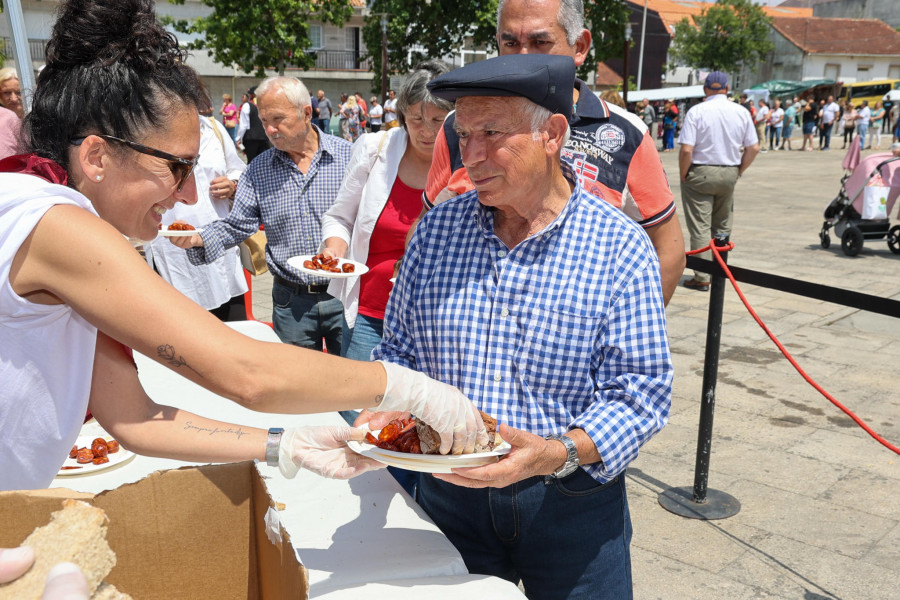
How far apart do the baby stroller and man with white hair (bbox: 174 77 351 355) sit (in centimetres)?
853

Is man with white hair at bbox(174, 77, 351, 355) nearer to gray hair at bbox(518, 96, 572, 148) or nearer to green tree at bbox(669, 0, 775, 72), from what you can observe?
gray hair at bbox(518, 96, 572, 148)

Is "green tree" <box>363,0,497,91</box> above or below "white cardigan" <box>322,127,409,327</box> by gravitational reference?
above

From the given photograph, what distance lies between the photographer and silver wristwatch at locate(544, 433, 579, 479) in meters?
1.71

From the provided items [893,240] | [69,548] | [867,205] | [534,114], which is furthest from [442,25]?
Answer: [69,548]

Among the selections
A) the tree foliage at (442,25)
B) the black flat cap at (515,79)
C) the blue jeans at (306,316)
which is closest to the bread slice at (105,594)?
the black flat cap at (515,79)

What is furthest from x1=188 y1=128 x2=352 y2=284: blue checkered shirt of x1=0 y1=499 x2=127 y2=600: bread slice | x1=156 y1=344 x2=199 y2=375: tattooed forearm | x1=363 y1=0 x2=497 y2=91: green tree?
x1=363 y1=0 x2=497 y2=91: green tree

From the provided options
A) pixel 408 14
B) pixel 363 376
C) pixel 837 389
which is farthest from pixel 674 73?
pixel 363 376

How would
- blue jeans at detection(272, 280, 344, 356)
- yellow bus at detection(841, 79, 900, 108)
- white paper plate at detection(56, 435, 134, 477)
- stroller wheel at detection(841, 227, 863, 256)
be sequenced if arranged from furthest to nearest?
yellow bus at detection(841, 79, 900, 108), stroller wheel at detection(841, 227, 863, 256), blue jeans at detection(272, 280, 344, 356), white paper plate at detection(56, 435, 134, 477)

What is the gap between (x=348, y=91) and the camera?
45.4 m

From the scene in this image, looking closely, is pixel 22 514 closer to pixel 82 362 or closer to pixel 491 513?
pixel 82 362

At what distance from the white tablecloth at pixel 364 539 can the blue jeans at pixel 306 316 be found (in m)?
1.76

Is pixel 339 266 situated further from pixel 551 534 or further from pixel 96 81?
pixel 96 81

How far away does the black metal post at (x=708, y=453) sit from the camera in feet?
12.3

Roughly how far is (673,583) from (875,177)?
28.2 ft
